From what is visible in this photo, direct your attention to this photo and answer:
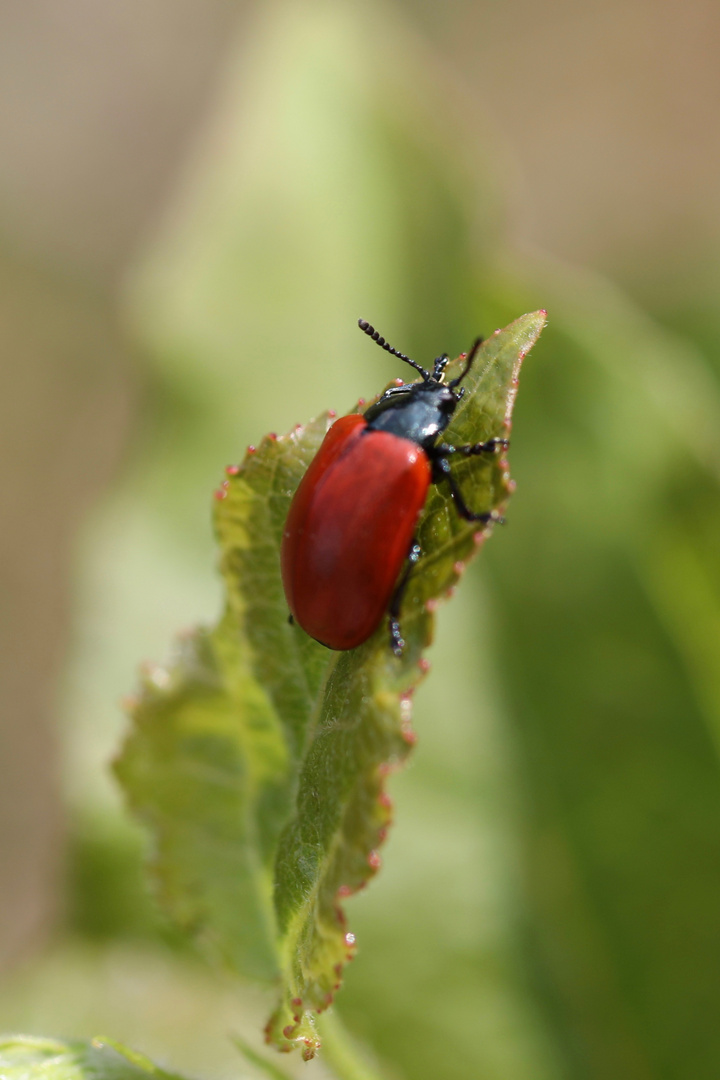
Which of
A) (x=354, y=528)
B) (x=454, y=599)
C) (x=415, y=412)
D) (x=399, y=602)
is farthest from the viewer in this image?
(x=454, y=599)

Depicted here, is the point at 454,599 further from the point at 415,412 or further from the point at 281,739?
the point at 281,739

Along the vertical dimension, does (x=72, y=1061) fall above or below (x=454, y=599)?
below

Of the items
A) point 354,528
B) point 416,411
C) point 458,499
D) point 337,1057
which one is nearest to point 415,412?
point 416,411

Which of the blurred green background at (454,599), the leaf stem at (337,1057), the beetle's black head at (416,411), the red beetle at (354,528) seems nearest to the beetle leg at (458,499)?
the red beetle at (354,528)

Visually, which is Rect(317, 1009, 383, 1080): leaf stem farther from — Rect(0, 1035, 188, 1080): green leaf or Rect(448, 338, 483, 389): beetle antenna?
Rect(448, 338, 483, 389): beetle antenna

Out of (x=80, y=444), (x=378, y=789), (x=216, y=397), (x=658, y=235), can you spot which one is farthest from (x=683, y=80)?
(x=378, y=789)

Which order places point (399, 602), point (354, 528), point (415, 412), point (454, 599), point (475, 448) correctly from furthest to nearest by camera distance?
1. point (454, 599)
2. point (415, 412)
3. point (354, 528)
4. point (399, 602)
5. point (475, 448)

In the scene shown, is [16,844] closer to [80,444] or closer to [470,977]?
[80,444]
